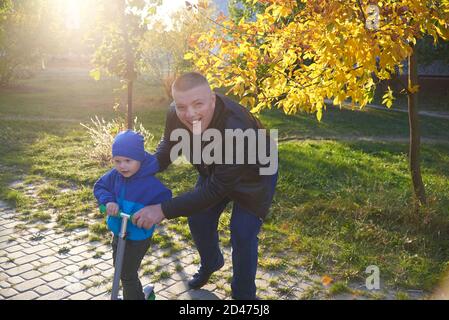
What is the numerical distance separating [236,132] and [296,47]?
240cm

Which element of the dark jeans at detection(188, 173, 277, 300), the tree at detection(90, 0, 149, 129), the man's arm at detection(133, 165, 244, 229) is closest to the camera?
the man's arm at detection(133, 165, 244, 229)

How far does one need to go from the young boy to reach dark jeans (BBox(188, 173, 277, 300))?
1.96 ft

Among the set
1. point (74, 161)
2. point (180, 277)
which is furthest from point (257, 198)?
point (74, 161)

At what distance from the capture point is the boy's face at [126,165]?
316 cm

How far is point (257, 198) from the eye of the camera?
342 cm

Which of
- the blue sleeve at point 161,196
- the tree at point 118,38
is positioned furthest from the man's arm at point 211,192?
the tree at point 118,38

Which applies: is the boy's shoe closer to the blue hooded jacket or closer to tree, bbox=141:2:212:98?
the blue hooded jacket

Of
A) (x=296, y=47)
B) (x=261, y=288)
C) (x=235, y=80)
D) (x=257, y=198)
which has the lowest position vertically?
(x=261, y=288)

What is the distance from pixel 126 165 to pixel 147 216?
421mm

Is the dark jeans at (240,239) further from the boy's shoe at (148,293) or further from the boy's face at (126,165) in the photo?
the boy's face at (126,165)

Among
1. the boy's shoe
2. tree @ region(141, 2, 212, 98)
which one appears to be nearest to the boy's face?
the boy's shoe

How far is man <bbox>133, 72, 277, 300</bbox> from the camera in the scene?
3.11m

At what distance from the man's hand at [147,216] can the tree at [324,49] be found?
232 centimetres

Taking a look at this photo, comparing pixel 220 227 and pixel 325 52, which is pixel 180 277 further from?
pixel 325 52
